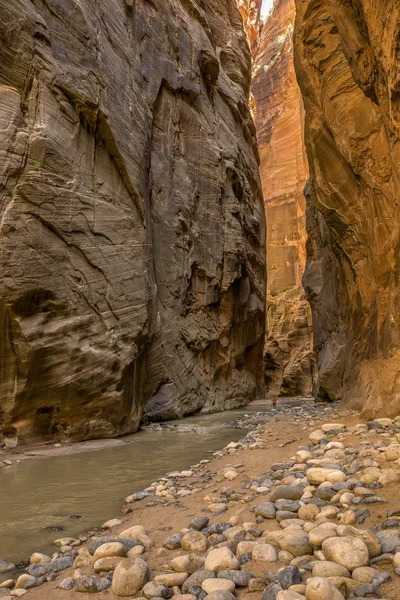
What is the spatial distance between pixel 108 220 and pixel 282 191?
1704 inches

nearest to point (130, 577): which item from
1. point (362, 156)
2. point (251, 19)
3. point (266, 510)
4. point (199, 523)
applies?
point (199, 523)

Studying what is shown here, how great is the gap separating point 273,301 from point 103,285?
36.5 meters

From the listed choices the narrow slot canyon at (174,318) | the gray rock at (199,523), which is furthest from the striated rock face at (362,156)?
the gray rock at (199,523)

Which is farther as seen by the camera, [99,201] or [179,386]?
[179,386]

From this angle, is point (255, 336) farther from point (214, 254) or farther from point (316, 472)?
point (316, 472)

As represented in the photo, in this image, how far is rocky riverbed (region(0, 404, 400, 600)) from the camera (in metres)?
2.39

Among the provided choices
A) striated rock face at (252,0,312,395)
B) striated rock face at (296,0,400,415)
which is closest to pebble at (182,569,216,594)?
striated rock face at (296,0,400,415)

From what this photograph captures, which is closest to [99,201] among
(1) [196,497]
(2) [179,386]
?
(2) [179,386]

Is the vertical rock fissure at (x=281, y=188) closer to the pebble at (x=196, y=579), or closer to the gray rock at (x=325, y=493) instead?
the gray rock at (x=325, y=493)

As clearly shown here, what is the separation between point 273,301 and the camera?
153ft

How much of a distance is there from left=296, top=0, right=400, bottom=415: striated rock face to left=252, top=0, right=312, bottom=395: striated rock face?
28.4 m

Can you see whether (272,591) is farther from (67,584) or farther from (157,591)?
(67,584)

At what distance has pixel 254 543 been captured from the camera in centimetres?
295

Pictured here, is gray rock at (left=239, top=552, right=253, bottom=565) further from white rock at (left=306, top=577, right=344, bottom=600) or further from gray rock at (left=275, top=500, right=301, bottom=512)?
gray rock at (left=275, top=500, right=301, bottom=512)
